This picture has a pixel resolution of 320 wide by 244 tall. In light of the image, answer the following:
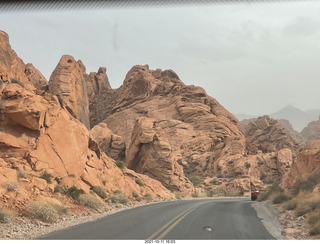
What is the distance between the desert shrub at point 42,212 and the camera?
35.4ft

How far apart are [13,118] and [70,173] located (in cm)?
461

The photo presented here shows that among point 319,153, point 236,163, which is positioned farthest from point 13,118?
point 236,163

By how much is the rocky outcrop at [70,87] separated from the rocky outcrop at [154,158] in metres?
9.71

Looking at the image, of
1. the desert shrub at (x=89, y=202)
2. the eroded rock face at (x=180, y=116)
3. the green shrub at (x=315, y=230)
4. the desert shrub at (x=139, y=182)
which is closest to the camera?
the green shrub at (x=315, y=230)

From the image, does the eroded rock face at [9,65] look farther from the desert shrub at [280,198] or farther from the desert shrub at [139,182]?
the desert shrub at [280,198]

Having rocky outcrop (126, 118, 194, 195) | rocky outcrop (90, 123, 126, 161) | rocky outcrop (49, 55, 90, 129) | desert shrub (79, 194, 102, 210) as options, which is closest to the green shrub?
desert shrub (79, 194, 102, 210)

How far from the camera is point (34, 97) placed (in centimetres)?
1719

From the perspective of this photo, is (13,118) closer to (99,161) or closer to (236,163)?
(99,161)

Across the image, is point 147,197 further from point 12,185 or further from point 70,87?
point 70,87

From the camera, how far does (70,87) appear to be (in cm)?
4362

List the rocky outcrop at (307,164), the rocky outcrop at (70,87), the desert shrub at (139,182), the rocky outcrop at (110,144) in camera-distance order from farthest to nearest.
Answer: the rocky outcrop at (110,144) < the rocky outcrop at (70,87) < the desert shrub at (139,182) < the rocky outcrop at (307,164)

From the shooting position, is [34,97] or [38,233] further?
[34,97]

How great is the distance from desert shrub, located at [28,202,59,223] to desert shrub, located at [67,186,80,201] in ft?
14.3

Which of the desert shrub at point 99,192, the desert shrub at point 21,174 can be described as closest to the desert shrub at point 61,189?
the desert shrub at point 21,174
